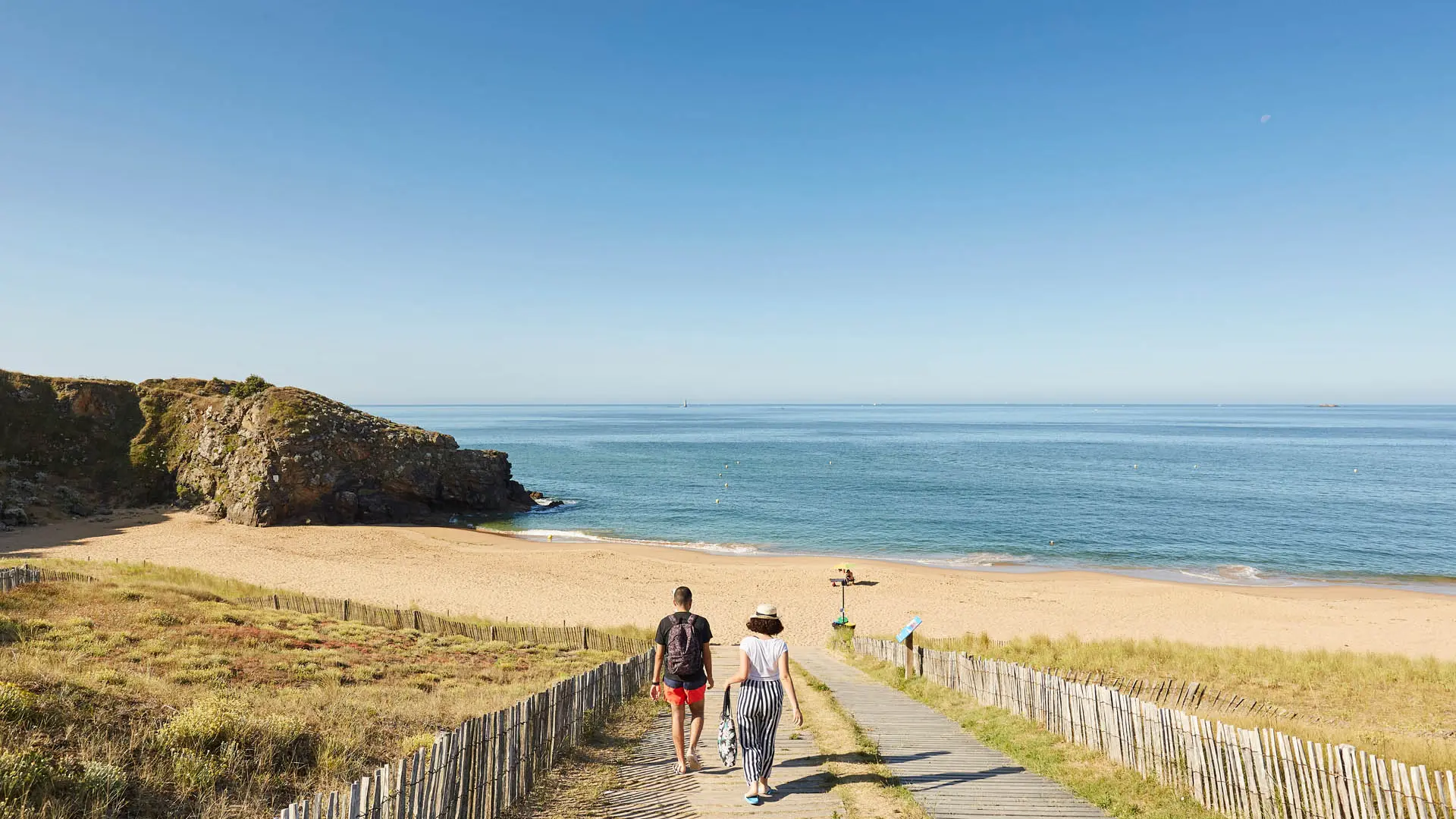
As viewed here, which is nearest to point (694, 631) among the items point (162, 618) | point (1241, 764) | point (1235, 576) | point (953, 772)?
point (953, 772)

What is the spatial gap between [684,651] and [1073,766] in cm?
520

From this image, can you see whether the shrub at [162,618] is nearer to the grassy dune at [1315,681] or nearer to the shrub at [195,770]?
the shrub at [195,770]

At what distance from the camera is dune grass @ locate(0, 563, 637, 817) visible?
5.88 meters

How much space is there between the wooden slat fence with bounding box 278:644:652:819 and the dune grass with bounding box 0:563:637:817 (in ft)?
3.36

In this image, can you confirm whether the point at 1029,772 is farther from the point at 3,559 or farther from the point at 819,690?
the point at 3,559

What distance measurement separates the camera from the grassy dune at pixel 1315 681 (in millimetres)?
10219

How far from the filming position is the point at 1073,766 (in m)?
8.23

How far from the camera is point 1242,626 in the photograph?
2700 centimetres

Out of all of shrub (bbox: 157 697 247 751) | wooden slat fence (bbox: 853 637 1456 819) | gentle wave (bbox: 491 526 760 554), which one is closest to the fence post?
wooden slat fence (bbox: 853 637 1456 819)

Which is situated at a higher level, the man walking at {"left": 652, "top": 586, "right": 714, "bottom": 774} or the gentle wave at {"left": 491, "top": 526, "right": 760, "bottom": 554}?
the man walking at {"left": 652, "top": 586, "right": 714, "bottom": 774}

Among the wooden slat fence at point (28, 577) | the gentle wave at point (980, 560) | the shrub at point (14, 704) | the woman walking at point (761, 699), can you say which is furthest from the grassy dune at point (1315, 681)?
the wooden slat fence at point (28, 577)

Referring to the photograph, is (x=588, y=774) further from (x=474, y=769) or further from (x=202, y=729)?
(x=202, y=729)

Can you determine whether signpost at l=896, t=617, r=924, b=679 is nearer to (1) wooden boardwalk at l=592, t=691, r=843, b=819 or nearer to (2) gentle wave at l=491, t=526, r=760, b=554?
(1) wooden boardwalk at l=592, t=691, r=843, b=819

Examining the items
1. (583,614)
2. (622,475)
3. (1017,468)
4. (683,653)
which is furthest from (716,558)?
(1017,468)
